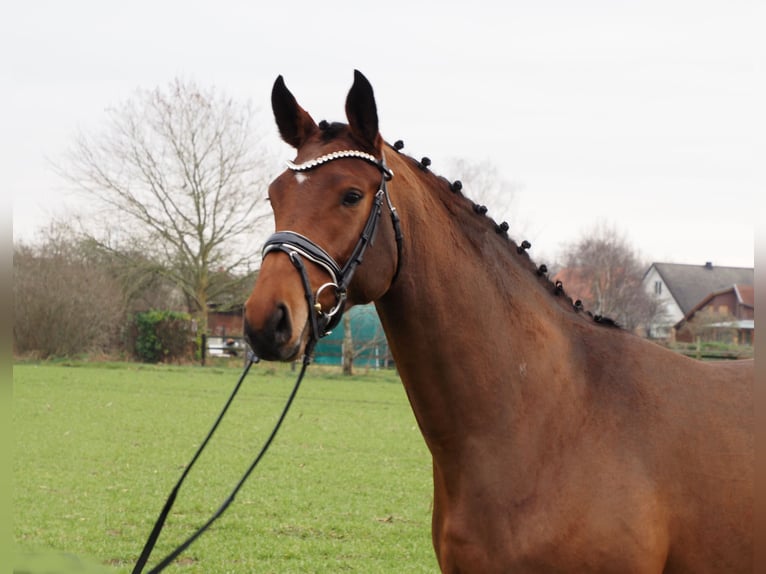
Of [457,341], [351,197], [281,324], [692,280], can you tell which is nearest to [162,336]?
[457,341]

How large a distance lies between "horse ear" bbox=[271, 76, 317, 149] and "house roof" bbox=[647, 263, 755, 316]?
60.9m

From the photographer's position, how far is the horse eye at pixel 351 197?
3.12m

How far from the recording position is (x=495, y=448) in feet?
10.6

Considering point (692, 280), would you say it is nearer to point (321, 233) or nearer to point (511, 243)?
point (511, 243)

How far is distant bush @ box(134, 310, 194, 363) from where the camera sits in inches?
1491

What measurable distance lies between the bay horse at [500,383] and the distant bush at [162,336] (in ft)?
118

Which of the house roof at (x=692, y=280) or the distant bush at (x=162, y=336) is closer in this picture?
the distant bush at (x=162, y=336)

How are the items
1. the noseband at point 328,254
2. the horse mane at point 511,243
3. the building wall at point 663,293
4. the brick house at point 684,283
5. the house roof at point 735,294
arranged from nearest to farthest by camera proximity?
1. the noseband at point 328,254
2. the horse mane at point 511,243
3. the house roof at point 735,294
4. the building wall at point 663,293
5. the brick house at point 684,283

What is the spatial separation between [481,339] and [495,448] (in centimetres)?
45

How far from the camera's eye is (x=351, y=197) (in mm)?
3129

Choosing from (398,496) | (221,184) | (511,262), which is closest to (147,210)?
(221,184)

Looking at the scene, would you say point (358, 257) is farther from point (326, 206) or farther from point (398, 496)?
point (398, 496)

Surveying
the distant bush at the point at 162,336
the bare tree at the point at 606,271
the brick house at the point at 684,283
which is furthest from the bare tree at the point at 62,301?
the brick house at the point at 684,283

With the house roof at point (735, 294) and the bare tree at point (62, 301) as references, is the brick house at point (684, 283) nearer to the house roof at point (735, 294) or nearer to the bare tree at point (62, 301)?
the house roof at point (735, 294)
